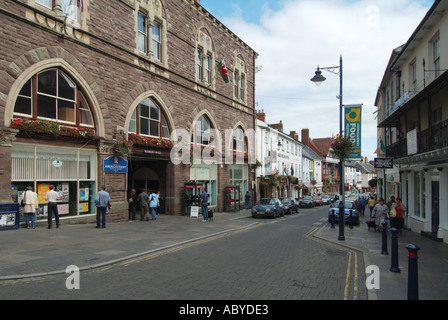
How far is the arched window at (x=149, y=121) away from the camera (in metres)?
18.2

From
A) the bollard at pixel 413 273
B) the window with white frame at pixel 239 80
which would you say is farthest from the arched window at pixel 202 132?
the bollard at pixel 413 273

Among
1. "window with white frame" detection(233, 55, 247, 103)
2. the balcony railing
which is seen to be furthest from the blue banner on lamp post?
"window with white frame" detection(233, 55, 247, 103)

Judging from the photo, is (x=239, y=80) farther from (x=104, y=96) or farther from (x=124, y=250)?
(x=124, y=250)

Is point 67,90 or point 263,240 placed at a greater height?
point 67,90

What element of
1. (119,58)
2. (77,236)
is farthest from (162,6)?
(77,236)

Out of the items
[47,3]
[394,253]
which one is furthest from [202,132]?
[394,253]

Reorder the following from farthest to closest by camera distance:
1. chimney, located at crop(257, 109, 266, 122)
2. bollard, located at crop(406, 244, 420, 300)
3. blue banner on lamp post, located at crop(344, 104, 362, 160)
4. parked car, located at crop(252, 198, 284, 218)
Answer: chimney, located at crop(257, 109, 266, 122), parked car, located at crop(252, 198, 284, 218), blue banner on lamp post, located at crop(344, 104, 362, 160), bollard, located at crop(406, 244, 420, 300)

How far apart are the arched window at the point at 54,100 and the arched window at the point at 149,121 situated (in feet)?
10.1

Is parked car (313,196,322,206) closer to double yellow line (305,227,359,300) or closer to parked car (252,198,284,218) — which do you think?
parked car (252,198,284,218)

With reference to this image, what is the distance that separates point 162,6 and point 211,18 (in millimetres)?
6100

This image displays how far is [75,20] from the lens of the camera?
48.0 ft

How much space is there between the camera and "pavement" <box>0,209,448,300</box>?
23.0 ft

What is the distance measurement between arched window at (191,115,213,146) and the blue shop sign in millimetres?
7264
